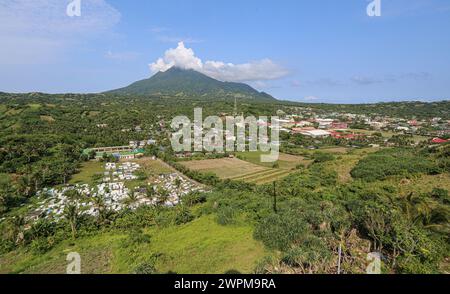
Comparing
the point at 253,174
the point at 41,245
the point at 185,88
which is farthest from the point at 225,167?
the point at 185,88

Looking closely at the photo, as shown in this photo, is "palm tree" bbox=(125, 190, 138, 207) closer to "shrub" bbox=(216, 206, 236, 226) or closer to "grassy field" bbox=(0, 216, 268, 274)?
"grassy field" bbox=(0, 216, 268, 274)

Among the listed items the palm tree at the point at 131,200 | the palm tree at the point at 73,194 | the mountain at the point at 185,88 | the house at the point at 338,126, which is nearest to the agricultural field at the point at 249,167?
the palm tree at the point at 131,200

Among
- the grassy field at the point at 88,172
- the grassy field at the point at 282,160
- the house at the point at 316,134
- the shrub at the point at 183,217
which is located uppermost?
the house at the point at 316,134

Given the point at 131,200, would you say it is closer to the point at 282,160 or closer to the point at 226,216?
the point at 226,216

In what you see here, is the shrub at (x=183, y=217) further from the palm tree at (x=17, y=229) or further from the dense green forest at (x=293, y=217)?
the palm tree at (x=17, y=229)

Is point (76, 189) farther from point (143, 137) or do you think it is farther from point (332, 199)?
point (143, 137)

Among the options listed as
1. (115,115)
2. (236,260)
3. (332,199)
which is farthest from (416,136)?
(115,115)

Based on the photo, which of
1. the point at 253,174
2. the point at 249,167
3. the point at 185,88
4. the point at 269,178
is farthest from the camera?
the point at 185,88

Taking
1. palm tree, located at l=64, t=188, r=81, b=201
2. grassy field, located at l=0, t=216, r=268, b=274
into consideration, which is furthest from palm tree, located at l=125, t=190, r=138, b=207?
grassy field, located at l=0, t=216, r=268, b=274
